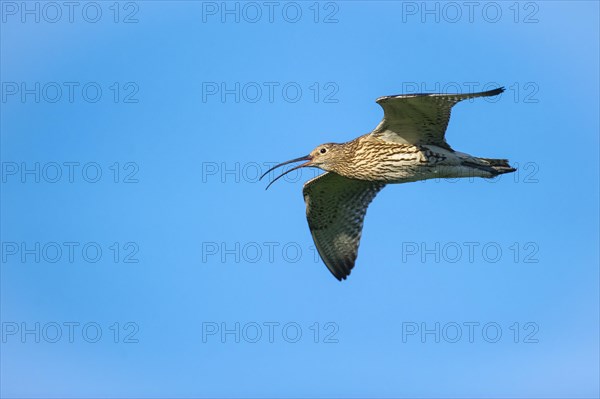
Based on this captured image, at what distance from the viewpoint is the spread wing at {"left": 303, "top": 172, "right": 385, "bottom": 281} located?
18.0 meters

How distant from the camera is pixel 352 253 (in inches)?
732

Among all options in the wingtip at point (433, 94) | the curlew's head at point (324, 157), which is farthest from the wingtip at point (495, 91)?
the curlew's head at point (324, 157)

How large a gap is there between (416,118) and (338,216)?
3378 mm

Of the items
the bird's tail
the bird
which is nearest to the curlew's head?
the bird

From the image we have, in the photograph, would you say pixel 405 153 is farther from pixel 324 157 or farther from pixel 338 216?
pixel 338 216

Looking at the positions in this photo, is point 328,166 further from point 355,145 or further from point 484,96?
point 484,96

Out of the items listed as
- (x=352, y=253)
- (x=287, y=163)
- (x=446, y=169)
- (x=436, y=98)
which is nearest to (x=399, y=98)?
(x=436, y=98)

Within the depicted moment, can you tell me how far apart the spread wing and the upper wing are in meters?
2.11

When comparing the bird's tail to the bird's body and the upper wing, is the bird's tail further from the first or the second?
the upper wing

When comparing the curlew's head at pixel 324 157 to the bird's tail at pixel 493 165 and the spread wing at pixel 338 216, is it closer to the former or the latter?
the spread wing at pixel 338 216

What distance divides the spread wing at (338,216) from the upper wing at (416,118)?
211 cm

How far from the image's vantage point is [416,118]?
15.6 m

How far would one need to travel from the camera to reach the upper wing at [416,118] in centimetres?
1492

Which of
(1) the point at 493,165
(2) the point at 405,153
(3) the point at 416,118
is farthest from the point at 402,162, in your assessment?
(1) the point at 493,165
